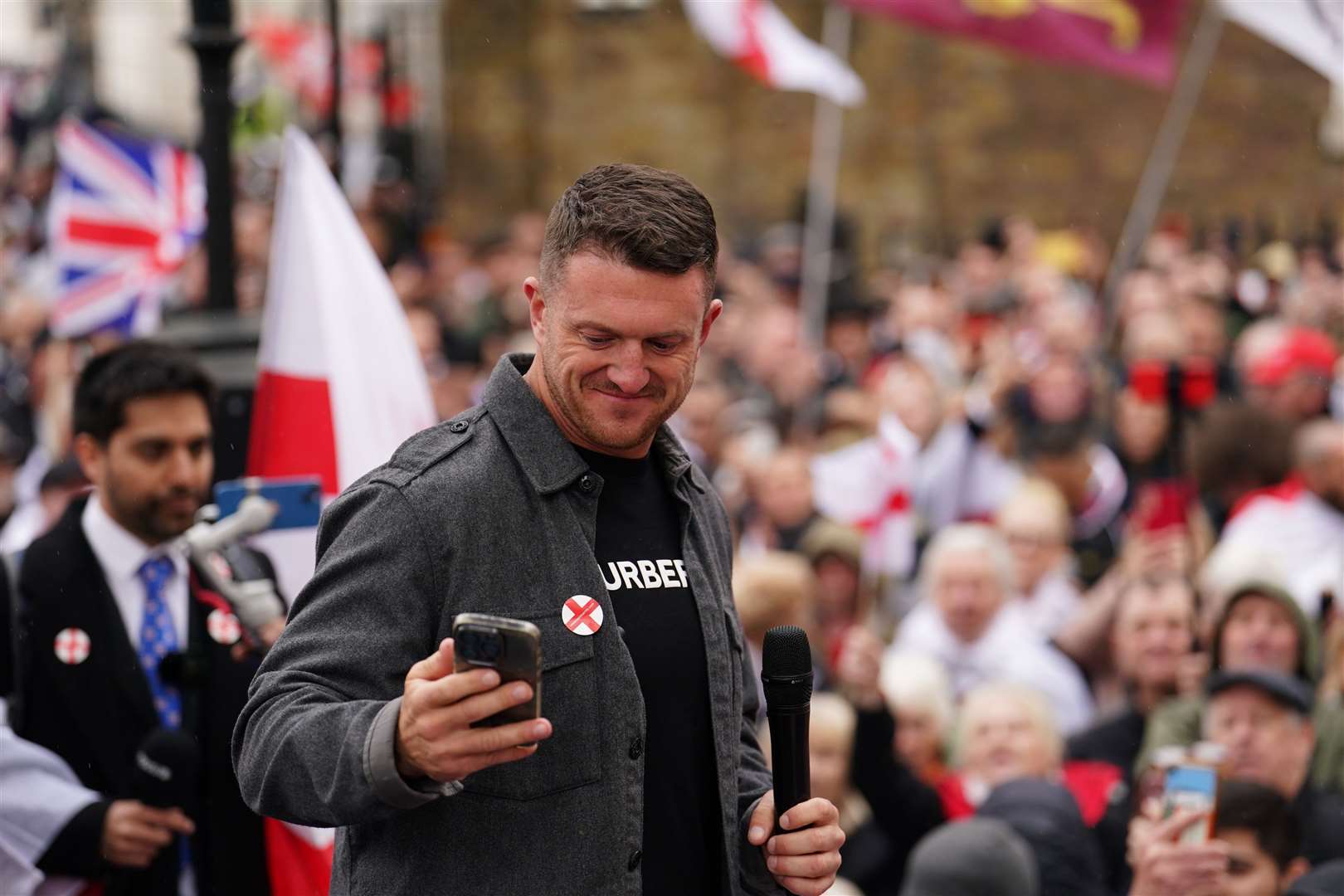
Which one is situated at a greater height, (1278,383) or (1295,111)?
(1295,111)

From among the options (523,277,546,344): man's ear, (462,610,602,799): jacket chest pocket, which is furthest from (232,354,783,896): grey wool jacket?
(523,277,546,344): man's ear

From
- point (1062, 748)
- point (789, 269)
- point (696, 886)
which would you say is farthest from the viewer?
point (789, 269)

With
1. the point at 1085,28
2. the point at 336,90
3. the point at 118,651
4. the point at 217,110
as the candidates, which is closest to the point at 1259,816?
the point at 118,651

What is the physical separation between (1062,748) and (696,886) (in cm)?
349

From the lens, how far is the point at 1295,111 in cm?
2297

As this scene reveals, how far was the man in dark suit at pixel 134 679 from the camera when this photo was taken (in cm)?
392

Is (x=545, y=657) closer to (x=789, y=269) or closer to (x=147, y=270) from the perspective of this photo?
(x=147, y=270)

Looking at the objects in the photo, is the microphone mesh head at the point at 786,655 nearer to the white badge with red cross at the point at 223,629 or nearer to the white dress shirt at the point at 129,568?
the white badge with red cross at the point at 223,629

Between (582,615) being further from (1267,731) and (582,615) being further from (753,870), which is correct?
(1267,731)

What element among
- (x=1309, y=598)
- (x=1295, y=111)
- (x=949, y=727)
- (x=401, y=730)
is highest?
(x=1295, y=111)

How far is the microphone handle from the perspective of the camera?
2.65 metres

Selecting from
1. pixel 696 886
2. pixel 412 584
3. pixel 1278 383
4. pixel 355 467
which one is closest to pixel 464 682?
pixel 412 584

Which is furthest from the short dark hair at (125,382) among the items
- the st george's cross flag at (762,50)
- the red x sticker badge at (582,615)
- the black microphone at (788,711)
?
the st george's cross flag at (762,50)

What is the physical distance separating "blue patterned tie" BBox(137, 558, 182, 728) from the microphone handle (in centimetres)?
179
